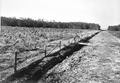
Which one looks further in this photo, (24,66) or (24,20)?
(24,20)

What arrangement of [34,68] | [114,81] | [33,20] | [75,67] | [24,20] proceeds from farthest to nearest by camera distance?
[33,20]
[24,20]
[75,67]
[34,68]
[114,81]

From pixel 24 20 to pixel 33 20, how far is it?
A: 3243mm

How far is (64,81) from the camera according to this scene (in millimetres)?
4016

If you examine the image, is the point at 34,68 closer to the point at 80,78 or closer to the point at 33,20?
the point at 80,78

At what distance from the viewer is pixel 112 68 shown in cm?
531

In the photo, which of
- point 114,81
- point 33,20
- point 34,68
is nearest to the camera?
point 114,81

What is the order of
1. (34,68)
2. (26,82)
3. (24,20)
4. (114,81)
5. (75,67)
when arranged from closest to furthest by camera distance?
(26,82) < (114,81) < (34,68) < (75,67) < (24,20)

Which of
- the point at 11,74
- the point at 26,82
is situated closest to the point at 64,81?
the point at 26,82

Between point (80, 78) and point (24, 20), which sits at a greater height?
point (24, 20)

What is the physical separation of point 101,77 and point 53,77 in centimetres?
168

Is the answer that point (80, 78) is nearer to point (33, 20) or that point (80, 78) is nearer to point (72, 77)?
point (72, 77)

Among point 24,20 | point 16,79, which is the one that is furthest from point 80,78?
point 24,20

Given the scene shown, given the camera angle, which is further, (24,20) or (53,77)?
(24,20)

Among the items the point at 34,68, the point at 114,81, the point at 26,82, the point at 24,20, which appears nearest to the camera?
the point at 26,82
